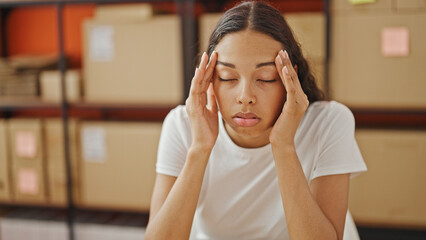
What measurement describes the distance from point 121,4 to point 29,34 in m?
0.82

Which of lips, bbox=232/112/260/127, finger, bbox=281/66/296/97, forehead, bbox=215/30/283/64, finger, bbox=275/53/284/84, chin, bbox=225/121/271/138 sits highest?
forehead, bbox=215/30/283/64

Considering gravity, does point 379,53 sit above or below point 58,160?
above

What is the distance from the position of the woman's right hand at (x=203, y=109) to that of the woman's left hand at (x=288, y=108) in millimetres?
166

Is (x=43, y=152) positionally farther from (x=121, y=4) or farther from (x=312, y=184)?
(x=312, y=184)

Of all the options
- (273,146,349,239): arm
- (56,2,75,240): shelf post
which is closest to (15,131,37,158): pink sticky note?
(56,2,75,240): shelf post

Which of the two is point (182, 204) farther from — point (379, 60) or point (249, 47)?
point (379, 60)

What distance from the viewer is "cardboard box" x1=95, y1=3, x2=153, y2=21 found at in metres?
2.34

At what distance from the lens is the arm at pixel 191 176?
3.87 ft

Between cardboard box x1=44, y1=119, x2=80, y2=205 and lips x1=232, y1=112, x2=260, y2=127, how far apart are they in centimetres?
156

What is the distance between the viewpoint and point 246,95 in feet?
3.67

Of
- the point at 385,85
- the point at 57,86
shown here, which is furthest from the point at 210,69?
the point at 57,86

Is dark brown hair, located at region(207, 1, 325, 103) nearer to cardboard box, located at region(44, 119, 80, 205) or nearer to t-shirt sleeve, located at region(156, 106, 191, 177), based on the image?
t-shirt sleeve, located at region(156, 106, 191, 177)

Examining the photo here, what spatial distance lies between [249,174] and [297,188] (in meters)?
0.19

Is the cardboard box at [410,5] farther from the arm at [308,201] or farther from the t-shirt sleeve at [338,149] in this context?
→ the arm at [308,201]
